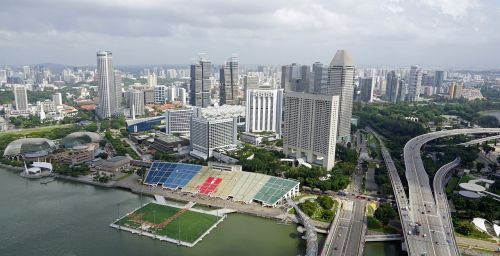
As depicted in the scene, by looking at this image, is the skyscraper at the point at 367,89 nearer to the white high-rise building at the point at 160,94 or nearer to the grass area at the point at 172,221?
the white high-rise building at the point at 160,94

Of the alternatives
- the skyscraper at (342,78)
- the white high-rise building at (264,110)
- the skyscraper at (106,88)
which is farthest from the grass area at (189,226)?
the skyscraper at (106,88)

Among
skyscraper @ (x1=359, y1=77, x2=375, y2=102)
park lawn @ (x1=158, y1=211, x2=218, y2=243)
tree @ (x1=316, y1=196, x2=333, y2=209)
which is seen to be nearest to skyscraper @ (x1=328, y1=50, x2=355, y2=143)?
tree @ (x1=316, y1=196, x2=333, y2=209)

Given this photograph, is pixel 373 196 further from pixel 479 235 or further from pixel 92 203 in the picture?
pixel 92 203

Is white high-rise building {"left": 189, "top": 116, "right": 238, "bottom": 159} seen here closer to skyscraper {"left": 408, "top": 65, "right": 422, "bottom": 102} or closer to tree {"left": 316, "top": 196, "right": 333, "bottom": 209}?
tree {"left": 316, "top": 196, "right": 333, "bottom": 209}

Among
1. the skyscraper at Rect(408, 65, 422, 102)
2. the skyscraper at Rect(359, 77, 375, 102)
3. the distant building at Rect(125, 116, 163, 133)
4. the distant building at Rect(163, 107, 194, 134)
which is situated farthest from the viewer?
the skyscraper at Rect(408, 65, 422, 102)

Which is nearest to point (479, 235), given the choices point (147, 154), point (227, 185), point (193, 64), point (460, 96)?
point (227, 185)

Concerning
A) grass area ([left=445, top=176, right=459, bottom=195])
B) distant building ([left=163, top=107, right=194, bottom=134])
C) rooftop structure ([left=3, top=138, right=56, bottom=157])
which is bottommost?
grass area ([left=445, top=176, right=459, bottom=195])
